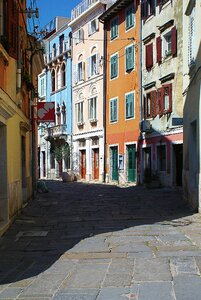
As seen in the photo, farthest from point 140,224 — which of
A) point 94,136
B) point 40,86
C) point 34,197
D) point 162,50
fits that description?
point 40,86

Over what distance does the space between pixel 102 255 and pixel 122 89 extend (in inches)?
913

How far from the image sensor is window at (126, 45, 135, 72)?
29.0 metres

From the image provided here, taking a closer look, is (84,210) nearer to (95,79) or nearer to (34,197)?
(34,197)

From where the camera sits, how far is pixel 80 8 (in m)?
37.5

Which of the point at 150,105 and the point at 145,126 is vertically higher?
the point at 150,105

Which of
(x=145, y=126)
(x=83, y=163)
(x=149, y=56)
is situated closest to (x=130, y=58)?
(x=149, y=56)

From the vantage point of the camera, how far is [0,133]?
10719 mm

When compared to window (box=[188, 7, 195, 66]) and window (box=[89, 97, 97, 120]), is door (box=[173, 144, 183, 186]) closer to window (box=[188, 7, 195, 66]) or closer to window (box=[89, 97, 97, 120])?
window (box=[188, 7, 195, 66])

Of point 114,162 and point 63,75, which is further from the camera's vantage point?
point 63,75

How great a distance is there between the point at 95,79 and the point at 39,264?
27.7 m

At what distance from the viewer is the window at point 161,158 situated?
25219mm

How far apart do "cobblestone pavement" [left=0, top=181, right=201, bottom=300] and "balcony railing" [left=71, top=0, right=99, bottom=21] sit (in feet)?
80.6

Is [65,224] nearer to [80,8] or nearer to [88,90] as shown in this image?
[88,90]

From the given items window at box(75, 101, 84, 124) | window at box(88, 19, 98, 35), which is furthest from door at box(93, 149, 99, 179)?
window at box(88, 19, 98, 35)
